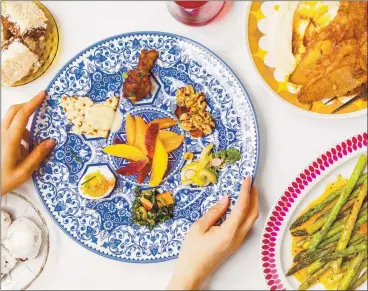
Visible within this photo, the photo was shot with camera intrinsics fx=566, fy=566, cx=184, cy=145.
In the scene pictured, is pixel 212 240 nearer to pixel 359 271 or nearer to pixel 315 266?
pixel 315 266

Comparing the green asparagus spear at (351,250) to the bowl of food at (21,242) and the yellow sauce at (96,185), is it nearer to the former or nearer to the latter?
the yellow sauce at (96,185)

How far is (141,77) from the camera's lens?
6.03 ft

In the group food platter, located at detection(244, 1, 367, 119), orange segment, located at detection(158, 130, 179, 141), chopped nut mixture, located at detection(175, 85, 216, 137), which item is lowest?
orange segment, located at detection(158, 130, 179, 141)

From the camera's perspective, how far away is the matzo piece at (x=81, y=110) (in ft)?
6.17

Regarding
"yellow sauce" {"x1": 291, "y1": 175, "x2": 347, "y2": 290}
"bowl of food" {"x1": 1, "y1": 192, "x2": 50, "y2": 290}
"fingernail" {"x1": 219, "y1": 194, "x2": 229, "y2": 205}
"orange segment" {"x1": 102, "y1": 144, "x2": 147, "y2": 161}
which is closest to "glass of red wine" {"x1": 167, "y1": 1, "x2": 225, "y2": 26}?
"orange segment" {"x1": 102, "y1": 144, "x2": 147, "y2": 161}

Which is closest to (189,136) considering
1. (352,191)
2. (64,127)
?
(64,127)

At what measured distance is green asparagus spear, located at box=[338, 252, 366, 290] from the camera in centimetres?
182

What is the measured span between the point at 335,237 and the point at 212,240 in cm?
40

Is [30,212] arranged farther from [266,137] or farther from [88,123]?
[266,137]

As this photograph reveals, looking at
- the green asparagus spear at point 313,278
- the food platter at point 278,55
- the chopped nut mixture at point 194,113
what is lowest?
the green asparagus spear at point 313,278

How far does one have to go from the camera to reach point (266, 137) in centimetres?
185

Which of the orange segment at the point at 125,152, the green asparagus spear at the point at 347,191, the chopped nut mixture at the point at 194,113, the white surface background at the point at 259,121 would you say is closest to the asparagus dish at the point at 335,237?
the green asparagus spear at the point at 347,191

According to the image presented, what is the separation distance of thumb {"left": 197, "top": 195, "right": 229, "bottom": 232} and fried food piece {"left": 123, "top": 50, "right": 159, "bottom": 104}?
44 cm

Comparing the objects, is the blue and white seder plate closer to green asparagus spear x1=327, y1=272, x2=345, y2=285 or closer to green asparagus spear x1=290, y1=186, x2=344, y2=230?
green asparagus spear x1=290, y1=186, x2=344, y2=230
